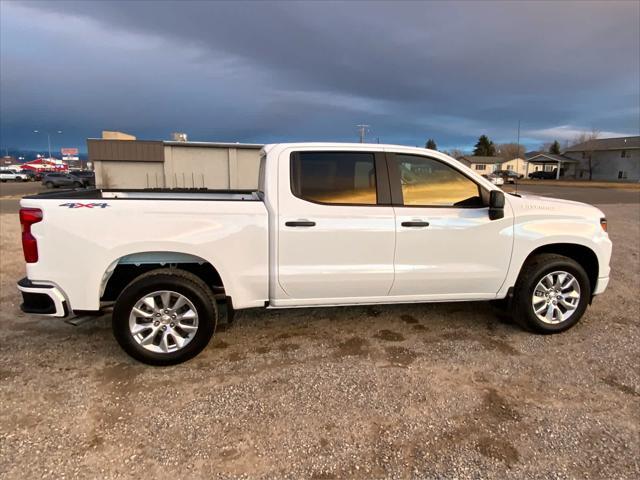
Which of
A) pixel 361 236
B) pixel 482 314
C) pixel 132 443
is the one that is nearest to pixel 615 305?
pixel 482 314

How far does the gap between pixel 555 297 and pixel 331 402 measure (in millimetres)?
2698

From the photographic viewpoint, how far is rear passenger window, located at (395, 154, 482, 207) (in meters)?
3.94

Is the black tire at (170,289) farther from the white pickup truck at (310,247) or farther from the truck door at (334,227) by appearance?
the truck door at (334,227)

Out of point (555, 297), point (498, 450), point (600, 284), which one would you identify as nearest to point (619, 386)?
point (555, 297)

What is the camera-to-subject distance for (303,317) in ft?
15.6

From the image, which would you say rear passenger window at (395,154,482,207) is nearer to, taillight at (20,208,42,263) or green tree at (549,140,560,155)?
taillight at (20,208,42,263)

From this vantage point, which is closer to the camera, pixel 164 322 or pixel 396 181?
pixel 164 322

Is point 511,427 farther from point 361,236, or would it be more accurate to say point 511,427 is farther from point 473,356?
point 361,236

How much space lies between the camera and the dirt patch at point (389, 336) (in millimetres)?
4173

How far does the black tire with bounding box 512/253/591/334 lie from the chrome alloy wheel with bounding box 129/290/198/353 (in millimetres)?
3190

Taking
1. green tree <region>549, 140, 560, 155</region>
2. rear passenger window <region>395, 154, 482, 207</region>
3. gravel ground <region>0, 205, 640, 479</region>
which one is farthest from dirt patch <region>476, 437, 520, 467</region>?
green tree <region>549, 140, 560, 155</region>

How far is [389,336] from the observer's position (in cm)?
425

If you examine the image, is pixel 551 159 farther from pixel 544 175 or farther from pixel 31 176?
pixel 31 176

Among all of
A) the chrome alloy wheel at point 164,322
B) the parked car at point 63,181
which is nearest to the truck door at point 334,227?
the chrome alloy wheel at point 164,322
